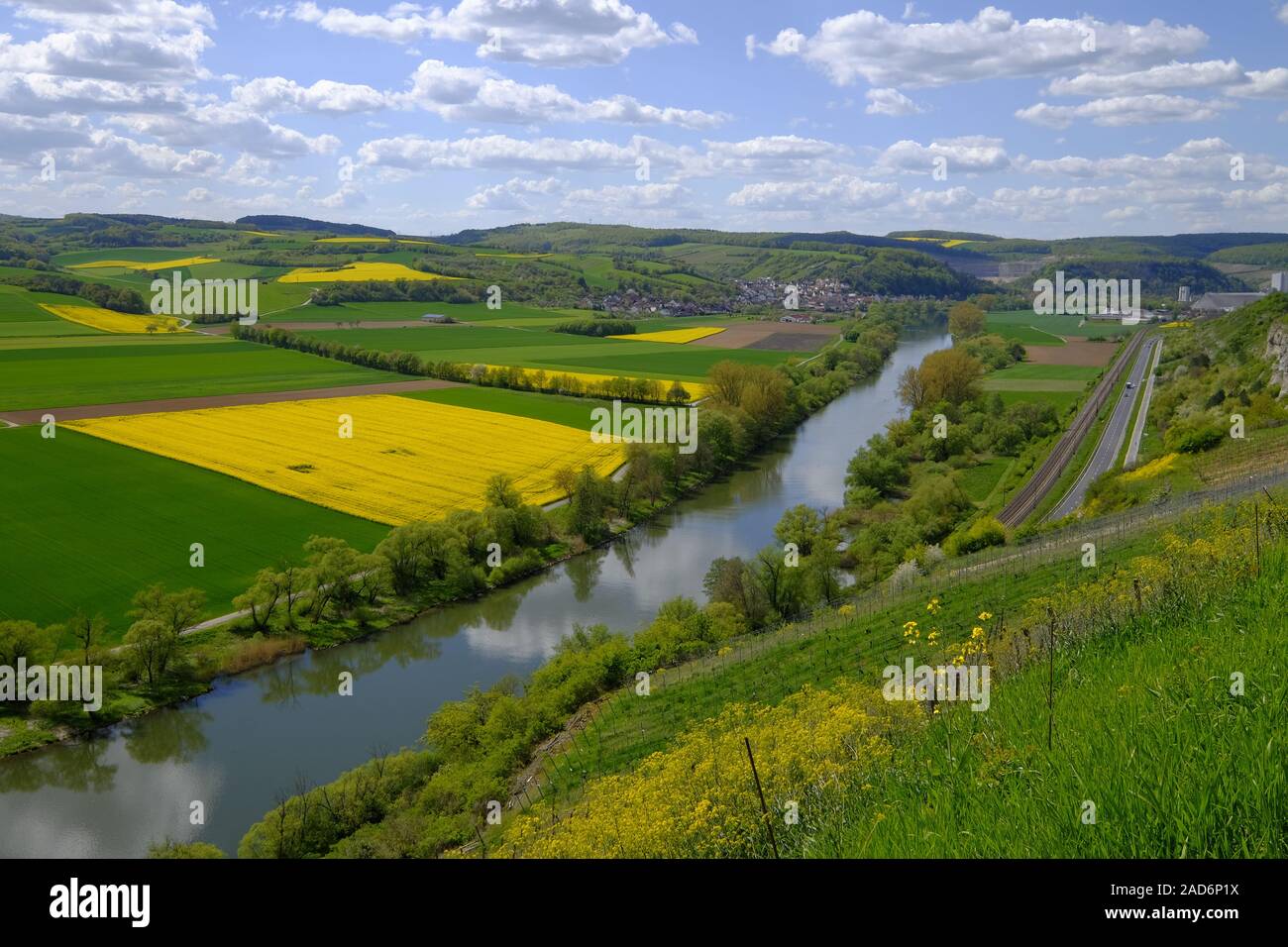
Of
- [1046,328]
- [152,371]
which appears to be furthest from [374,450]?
[1046,328]

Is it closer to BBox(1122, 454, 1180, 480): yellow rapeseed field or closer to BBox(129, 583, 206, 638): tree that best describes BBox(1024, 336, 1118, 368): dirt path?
Answer: BBox(1122, 454, 1180, 480): yellow rapeseed field

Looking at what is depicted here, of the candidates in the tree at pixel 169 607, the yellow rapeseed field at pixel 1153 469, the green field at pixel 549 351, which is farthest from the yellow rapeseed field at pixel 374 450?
the yellow rapeseed field at pixel 1153 469

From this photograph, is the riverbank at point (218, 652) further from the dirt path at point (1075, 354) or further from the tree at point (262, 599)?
the dirt path at point (1075, 354)
